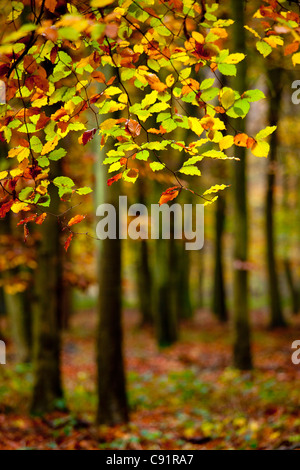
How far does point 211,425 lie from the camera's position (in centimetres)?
591

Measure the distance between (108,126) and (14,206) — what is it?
719mm

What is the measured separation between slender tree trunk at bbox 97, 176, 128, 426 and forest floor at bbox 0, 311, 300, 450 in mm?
300

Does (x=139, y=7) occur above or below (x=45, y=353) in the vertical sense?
above

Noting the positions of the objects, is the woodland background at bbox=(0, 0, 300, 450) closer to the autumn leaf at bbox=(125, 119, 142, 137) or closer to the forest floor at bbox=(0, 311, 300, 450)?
the forest floor at bbox=(0, 311, 300, 450)

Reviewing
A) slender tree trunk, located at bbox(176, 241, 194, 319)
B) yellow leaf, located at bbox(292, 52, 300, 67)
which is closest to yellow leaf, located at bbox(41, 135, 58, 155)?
yellow leaf, located at bbox(292, 52, 300, 67)

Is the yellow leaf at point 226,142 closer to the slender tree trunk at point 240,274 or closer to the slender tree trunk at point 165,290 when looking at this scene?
the slender tree trunk at point 240,274

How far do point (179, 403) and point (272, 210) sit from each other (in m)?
8.65

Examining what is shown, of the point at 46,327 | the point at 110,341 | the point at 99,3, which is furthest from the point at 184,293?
the point at 99,3

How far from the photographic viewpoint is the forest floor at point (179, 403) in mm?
5152

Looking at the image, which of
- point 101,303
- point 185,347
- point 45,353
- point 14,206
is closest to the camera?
point 14,206

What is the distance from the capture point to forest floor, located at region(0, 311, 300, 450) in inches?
203

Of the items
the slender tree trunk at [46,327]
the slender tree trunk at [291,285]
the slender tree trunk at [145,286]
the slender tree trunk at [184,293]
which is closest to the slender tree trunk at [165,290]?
the slender tree trunk at [145,286]
